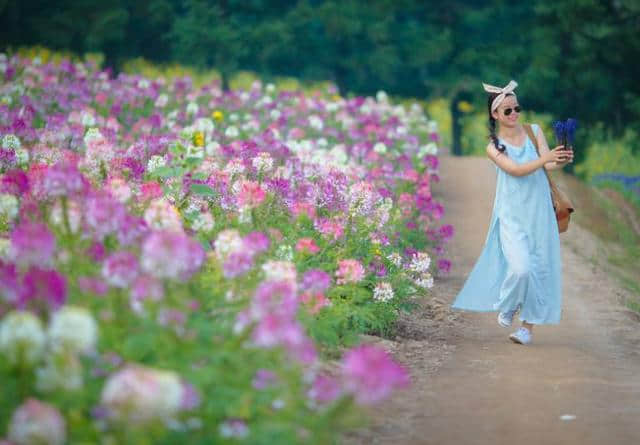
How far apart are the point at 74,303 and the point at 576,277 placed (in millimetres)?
7365

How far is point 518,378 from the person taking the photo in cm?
658

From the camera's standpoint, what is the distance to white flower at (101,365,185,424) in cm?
321

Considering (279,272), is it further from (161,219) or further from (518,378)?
(518,378)

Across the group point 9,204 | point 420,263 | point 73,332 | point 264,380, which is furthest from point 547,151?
point 73,332

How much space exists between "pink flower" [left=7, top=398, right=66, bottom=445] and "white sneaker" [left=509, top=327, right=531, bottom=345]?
4892mm

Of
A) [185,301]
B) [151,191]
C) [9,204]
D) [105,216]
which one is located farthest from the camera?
[151,191]

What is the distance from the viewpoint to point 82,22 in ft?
63.4

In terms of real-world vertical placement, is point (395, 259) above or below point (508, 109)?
below

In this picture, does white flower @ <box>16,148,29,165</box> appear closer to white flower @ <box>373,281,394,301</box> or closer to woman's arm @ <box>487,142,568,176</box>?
white flower @ <box>373,281,394,301</box>

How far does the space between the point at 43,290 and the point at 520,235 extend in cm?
443

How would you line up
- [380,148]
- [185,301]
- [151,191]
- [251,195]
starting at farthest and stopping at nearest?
Result: 1. [380,148]
2. [151,191]
3. [251,195]
4. [185,301]

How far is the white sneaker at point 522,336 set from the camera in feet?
25.2

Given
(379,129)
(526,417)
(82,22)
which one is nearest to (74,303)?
(526,417)

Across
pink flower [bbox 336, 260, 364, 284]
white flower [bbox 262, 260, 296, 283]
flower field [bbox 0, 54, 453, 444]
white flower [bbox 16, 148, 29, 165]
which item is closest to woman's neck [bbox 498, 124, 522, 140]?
flower field [bbox 0, 54, 453, 444]
